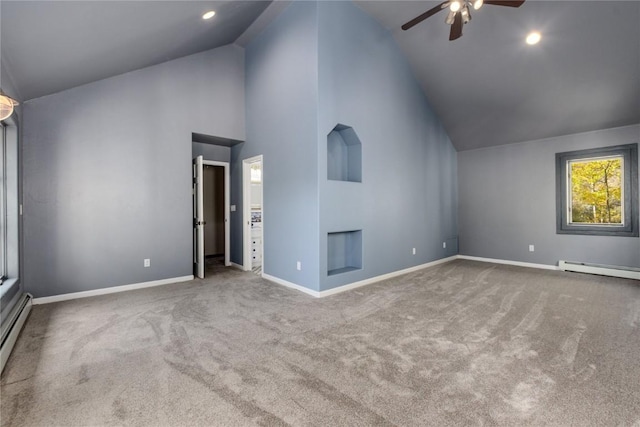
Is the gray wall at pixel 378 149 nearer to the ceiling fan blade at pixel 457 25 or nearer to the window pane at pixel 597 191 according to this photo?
the ceiling fan blade at pixel 457 25

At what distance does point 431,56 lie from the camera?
5035mm

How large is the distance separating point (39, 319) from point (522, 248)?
7.61 metres

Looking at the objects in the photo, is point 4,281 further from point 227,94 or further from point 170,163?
point 227,94

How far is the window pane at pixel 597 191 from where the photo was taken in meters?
4.87

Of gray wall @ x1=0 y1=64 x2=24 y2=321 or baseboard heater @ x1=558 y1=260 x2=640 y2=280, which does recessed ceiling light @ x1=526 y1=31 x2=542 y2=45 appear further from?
gray wall @ x1=0 y1=64 x2=24 y2=321

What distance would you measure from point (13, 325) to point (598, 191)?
8312mm

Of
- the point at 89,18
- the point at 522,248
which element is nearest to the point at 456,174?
the point at 522,248

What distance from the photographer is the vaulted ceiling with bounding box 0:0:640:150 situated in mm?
2443

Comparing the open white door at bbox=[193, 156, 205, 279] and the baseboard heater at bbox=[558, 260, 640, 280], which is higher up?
the open white door at bbox=[193, 156, 205, 279]

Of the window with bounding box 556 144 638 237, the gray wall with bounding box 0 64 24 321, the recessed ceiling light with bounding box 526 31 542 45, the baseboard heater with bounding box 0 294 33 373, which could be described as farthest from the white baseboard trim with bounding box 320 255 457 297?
the recessed ceiling light with bounding box 526 31 542 45

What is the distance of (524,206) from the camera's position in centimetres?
572

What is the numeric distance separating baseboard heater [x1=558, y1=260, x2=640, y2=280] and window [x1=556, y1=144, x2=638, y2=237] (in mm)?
555

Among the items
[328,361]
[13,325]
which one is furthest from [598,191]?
[13,325]

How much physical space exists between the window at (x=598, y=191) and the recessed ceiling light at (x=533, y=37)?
229 cm
